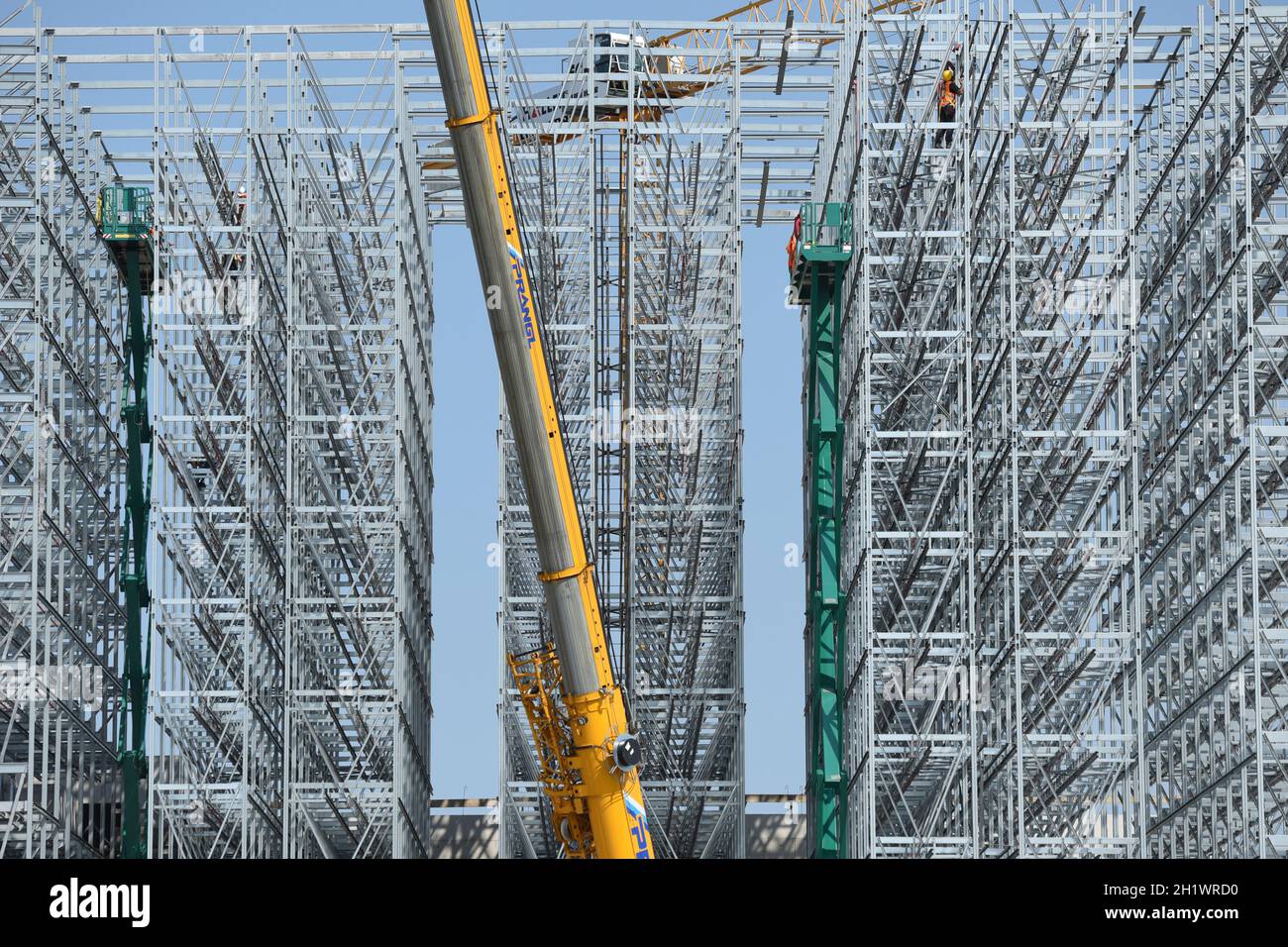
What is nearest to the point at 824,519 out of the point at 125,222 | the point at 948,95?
the point at 948,95

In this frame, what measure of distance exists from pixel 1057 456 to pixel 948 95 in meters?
7.18

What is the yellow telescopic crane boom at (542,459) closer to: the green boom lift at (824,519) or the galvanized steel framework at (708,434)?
the galvanized steel framework at (708,434)

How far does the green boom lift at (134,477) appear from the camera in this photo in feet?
172

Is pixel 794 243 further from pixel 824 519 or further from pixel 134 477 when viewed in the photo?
pixel 134 477

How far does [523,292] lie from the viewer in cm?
3806

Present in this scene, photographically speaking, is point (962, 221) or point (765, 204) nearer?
point (962, 221)

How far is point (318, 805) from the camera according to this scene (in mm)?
47094

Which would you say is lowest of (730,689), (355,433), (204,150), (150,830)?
(150,830)

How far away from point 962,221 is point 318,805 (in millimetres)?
16548

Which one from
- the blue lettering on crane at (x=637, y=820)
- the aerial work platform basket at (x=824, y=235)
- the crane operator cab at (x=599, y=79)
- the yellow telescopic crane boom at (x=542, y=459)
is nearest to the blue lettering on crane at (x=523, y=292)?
the yellow telescopic crane boom at (x=542, y=459)
